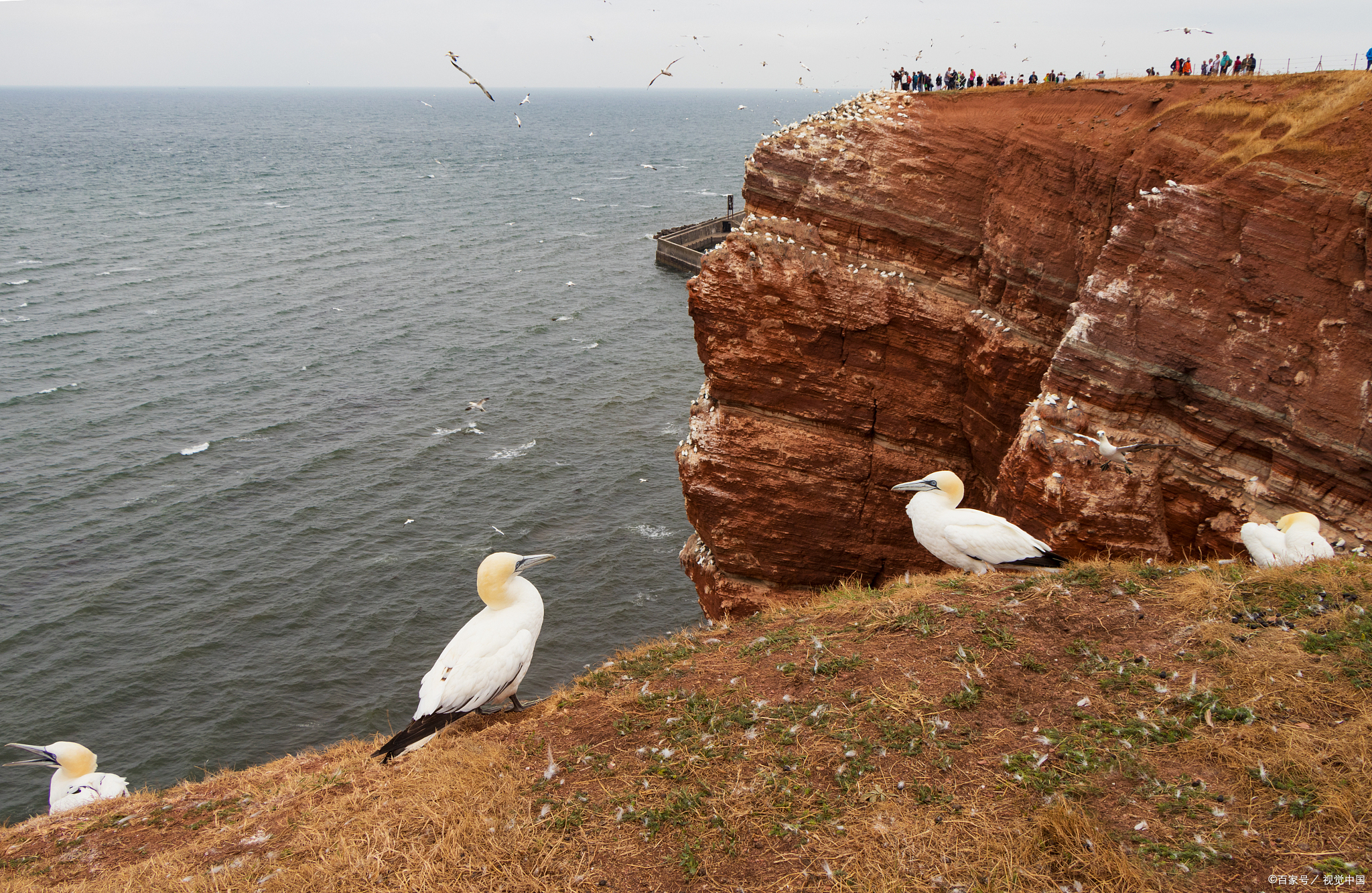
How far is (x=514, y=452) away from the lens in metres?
39.6

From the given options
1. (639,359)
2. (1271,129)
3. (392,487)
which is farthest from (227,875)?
(639,359)

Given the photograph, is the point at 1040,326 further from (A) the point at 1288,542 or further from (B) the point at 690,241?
(B) the point at 690,241

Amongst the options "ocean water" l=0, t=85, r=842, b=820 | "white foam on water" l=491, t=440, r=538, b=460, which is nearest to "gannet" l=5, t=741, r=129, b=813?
"ocean water" l=0, t=85, r=842, b=820

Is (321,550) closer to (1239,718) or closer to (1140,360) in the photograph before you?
(1140,360)

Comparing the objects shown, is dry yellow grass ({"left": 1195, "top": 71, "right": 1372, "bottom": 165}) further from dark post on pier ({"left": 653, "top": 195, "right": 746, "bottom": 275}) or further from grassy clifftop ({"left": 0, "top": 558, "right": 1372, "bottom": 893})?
dark post on pier ({"left": 653, "top": 195, "right": 746, "bottom": 275})

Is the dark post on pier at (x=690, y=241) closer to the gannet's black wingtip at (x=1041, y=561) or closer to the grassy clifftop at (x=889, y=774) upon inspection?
the gannet's black wingtip at (x=1041, y=561)

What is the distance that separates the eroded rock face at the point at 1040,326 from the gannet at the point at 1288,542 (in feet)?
4.40

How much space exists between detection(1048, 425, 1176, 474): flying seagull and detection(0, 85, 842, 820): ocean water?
60.1ft

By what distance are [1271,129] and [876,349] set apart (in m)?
7.72

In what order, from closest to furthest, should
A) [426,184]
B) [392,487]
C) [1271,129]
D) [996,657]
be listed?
1. [996,657]
2. [1271,129]
3. [392,487]
4. [426,184]

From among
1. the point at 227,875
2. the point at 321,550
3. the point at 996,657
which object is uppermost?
the point at 996,657

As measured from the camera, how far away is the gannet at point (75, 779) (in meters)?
14.1

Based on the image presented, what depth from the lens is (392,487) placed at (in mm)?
36531

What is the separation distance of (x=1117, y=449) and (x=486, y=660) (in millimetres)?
10628
